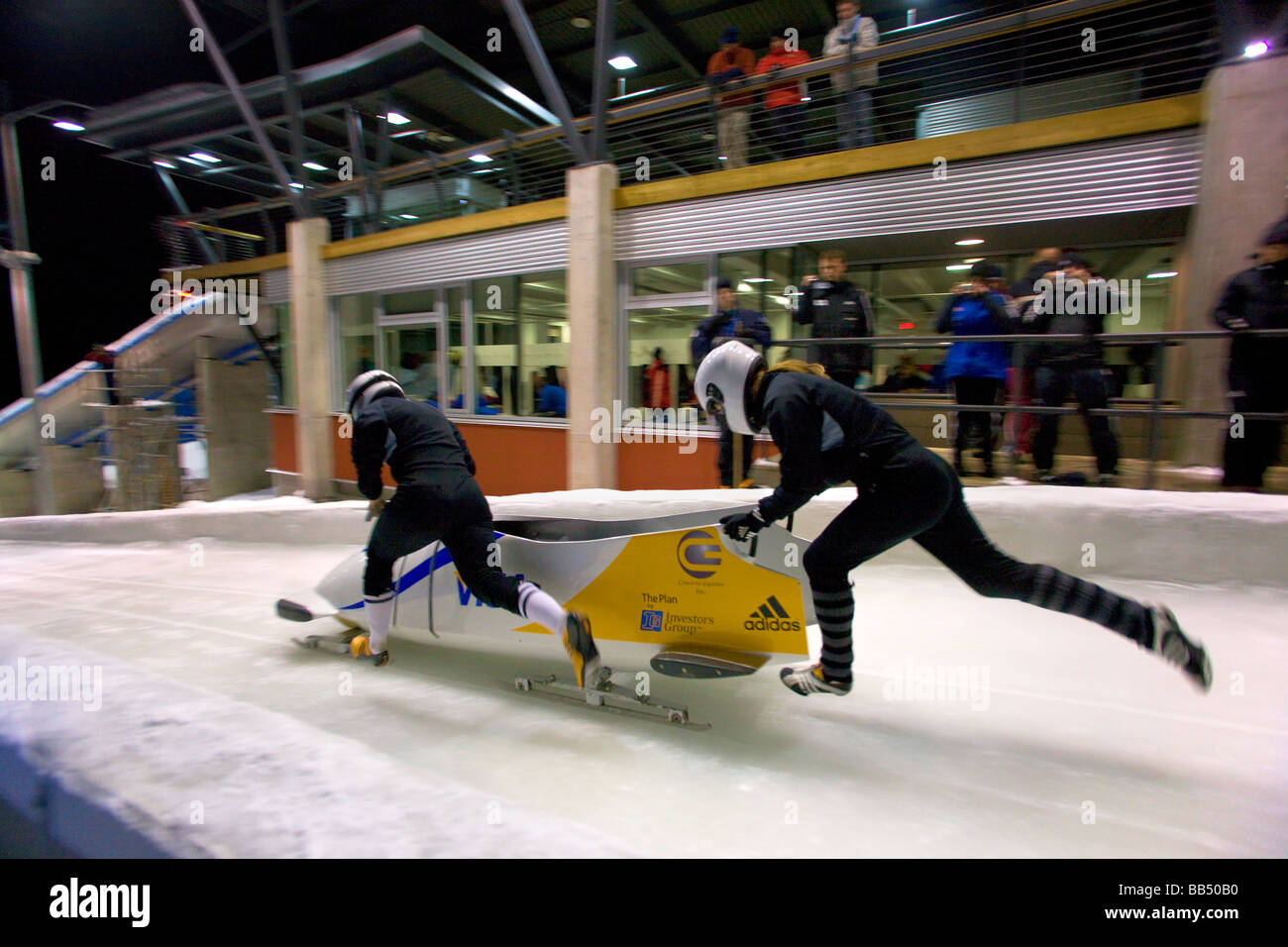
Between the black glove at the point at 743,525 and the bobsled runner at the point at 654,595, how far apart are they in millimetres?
52

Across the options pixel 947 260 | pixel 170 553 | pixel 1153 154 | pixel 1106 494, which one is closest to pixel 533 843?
pixel 1106 494

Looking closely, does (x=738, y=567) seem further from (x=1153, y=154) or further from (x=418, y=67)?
(x=418, y=67)

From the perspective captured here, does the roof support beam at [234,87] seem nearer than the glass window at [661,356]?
No

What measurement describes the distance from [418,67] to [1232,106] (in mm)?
9448

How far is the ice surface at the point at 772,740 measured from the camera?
5.39 feet

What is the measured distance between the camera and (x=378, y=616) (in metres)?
2.84

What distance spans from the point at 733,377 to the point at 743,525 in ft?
1.56

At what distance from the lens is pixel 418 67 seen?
31.4ft

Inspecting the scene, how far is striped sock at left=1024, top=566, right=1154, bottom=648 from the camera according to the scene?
198 cm

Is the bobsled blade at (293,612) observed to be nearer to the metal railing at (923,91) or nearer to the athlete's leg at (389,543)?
the athlete's leg at (389,543)

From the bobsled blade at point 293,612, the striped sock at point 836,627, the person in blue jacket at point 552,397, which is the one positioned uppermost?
the person in blue jacket at point 552,397

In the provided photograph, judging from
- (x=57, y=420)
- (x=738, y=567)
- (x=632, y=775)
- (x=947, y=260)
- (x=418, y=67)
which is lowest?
(x=632, y=775)

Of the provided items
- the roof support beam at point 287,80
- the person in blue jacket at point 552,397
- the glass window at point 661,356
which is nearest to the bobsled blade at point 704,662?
the glass window at point 661,356

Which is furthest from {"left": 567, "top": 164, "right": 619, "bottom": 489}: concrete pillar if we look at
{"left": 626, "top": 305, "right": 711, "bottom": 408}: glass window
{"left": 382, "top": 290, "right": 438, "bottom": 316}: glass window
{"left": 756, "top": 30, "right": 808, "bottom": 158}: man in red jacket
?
{"left": 382, "top": 290, "right": 438, "bottom": 316}: glass window
